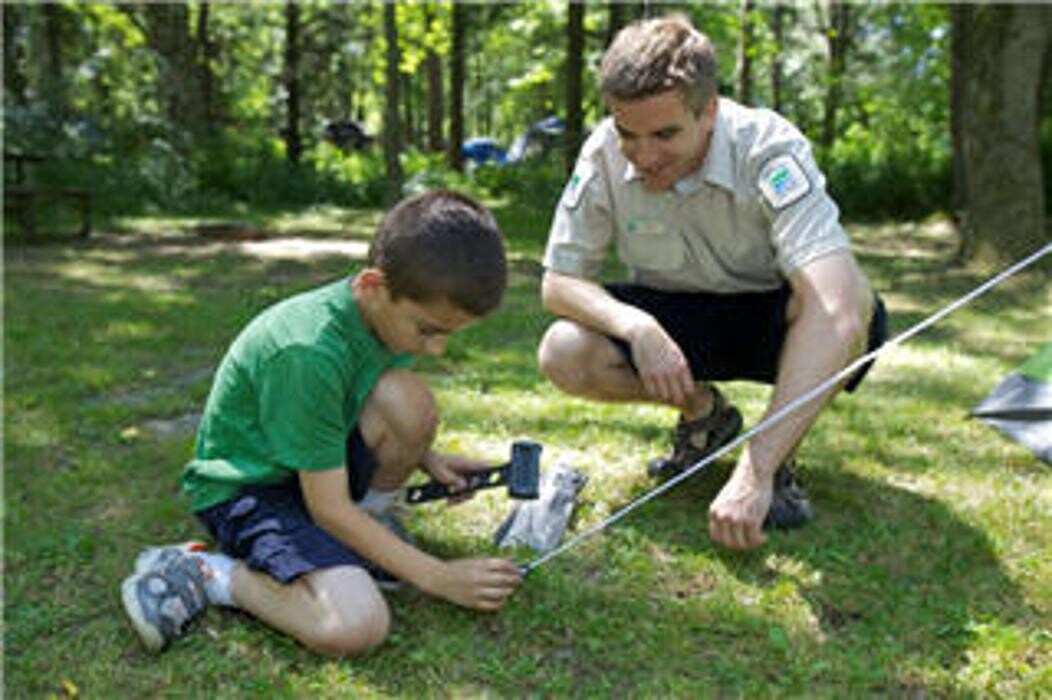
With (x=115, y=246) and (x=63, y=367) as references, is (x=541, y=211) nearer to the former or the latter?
(x=115, y=246)

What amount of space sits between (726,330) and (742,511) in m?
0.84

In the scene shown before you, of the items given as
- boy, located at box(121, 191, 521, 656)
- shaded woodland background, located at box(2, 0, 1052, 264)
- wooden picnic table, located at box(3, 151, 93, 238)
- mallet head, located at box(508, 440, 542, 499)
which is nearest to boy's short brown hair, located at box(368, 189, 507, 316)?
boy, located at box(121, 191, 521, 656)

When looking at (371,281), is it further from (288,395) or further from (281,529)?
(281,529)

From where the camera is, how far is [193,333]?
5.20 metres

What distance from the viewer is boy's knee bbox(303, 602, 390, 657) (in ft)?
6.79

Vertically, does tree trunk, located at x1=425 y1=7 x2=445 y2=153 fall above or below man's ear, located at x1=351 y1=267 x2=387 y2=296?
above

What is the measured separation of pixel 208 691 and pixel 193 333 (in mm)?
3456

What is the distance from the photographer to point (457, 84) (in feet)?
57.0

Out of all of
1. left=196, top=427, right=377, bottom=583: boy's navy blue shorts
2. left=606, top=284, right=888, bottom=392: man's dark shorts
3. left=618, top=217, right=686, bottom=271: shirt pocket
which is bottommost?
left=196, top=427, right=377, bottom=583: boy's navy blue shorts

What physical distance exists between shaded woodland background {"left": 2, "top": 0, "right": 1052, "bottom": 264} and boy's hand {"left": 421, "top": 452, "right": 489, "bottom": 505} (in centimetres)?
332

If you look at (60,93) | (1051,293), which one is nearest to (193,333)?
(1051,293)

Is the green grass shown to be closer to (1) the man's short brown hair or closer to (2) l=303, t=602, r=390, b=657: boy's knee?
(2) l=303, t=602, r=390, b=657: boy's knee

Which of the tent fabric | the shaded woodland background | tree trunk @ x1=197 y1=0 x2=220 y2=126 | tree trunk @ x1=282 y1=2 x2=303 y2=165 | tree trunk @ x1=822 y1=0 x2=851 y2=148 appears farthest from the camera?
tree trunk @ x1=197 y1=0 x2=220 y2=126

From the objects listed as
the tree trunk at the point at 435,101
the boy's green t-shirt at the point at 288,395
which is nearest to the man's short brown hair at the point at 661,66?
the boy's green t-shirt at the point at 288,395
